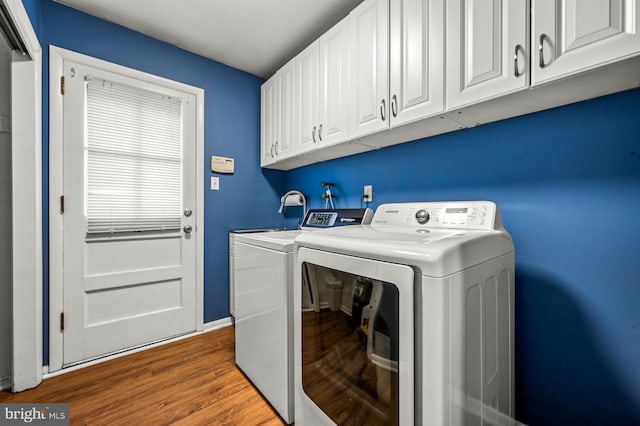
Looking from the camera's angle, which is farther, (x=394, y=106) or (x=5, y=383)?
(x=5, y=383)

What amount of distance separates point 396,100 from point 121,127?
205 centimetres

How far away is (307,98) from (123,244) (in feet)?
5.99

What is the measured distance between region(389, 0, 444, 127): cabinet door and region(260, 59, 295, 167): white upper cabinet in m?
0.99

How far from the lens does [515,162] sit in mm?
1254

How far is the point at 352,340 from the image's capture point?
0.96 meters

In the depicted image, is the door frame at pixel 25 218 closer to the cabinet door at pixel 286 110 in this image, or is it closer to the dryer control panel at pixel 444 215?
the cabinet door at pixel 286 110

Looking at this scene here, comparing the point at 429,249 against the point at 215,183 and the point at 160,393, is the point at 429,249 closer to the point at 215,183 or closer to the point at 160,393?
the point at 160,393

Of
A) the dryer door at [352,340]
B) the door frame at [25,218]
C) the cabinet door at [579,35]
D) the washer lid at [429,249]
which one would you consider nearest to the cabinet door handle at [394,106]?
the cabinet door at [579,35]

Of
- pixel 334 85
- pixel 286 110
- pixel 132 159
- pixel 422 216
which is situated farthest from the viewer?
pixel 286 110

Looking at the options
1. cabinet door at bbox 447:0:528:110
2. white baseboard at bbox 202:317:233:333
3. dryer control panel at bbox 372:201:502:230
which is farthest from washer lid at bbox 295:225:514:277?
white baseboard at bbox 202:317:233:333

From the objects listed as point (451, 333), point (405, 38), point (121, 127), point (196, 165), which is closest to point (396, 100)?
point (405, 38)

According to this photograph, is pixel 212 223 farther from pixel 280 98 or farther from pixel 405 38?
pixel 405 38

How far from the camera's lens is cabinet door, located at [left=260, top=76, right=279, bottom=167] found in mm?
2404

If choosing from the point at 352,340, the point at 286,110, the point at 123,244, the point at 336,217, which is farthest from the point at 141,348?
the point at 286,110
